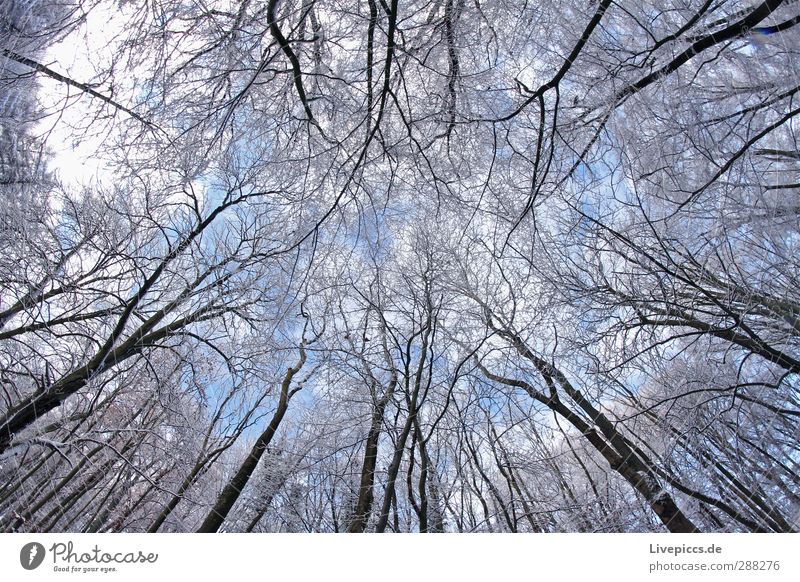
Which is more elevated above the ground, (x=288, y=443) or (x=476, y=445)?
(x=288, y=443)

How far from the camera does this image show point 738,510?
2.78m

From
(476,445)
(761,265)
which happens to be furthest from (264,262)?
(761,265)

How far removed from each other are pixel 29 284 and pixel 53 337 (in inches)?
16.5

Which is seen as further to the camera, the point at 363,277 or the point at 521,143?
the point at 363,277
